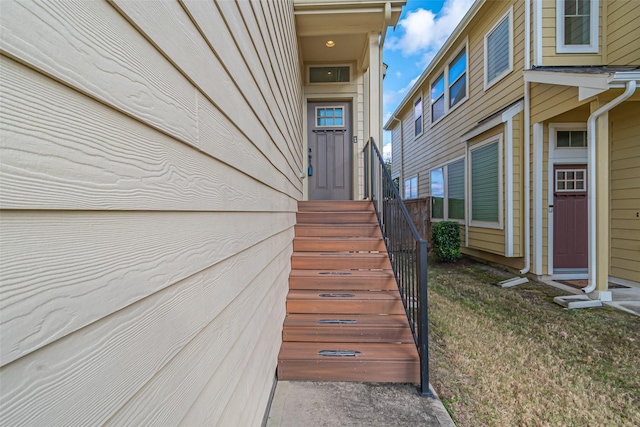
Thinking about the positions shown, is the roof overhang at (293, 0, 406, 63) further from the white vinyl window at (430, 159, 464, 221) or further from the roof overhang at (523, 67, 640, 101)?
the white vinyl window at (430, 159, 464, 221)

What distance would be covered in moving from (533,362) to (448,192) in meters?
5.87

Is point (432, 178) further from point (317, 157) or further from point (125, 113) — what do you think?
point (125, 113)

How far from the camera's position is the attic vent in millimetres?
5062

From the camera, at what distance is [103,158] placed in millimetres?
487

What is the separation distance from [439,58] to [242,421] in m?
9.02

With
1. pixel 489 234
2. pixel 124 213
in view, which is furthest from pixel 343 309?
pixel 489 234

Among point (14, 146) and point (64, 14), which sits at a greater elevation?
point (64, 14)

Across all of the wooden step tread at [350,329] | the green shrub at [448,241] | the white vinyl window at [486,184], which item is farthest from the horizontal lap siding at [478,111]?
the wooden step tread at [350,329]

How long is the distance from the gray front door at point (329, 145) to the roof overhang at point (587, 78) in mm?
2920

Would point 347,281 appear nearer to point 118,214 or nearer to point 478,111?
point 118,214

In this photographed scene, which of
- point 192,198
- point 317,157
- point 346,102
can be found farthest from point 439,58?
point 192,198

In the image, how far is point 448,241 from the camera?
6477 millimetres

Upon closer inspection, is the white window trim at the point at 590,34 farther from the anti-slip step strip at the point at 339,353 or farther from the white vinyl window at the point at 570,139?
the anti-slip step strip at the point at 339,353

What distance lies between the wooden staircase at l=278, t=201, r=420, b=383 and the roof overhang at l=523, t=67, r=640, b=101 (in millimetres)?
3053
